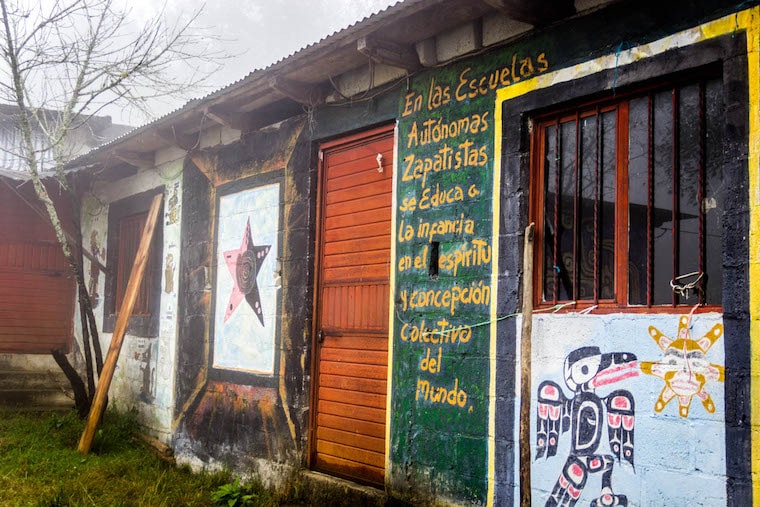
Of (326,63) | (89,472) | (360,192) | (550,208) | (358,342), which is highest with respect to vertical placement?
(326,63)

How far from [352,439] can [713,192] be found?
3.48 meters

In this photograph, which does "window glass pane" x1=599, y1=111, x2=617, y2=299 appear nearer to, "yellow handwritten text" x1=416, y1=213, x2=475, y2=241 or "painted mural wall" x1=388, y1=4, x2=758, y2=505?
"painted mural wall" x1=388, y1=4, x2=758, y2=505

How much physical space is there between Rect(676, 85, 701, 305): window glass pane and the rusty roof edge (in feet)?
5.65

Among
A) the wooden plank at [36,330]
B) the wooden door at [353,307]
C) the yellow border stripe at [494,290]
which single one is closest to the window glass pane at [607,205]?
the yellow border stripe at [494,290]

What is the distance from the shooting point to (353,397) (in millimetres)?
6129

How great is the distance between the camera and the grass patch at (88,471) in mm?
6387

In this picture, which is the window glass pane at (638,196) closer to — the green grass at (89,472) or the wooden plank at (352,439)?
the wooden plank at (352,439)

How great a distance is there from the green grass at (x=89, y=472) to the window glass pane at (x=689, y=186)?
4060 millimetres

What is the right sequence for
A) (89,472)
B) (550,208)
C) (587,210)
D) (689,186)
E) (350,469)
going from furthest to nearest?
(89,472) < (350,469) < (550,208) < (587,210) < (689,186)

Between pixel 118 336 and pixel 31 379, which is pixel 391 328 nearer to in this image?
pixel 118 336

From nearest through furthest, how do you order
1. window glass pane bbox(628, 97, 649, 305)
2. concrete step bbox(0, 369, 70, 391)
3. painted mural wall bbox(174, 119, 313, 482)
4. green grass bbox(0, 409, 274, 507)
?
window glass pane bbox(628, 97, 649, 305)
green grass bbox(0, 409, 274, 507)
painted mural wall bbox(174, 119, 313, 482)
concrete step bbox(0, 369, 70, 391)

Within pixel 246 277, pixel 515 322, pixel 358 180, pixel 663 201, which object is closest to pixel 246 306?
pixel 246 277

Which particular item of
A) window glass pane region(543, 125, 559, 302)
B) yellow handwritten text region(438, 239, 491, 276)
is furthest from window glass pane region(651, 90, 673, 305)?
yellow handwritten text region(438, 239, 491, 276)

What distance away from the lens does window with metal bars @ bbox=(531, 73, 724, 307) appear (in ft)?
13.0
